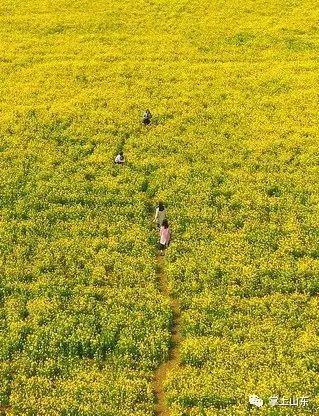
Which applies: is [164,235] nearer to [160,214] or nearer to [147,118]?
[160,214]

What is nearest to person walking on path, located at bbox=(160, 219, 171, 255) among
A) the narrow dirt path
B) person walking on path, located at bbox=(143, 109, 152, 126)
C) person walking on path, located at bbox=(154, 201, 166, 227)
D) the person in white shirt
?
person walking on path, located at bbox=(154, 201, 166, 227)

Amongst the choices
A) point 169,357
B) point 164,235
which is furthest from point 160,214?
point 169,357

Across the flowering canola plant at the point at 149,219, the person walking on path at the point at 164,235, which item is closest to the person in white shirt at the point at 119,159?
the flowering canola plant at the point at 149,219

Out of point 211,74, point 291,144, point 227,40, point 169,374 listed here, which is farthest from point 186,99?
point 169,374

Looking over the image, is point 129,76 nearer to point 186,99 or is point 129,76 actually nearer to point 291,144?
point 186,99

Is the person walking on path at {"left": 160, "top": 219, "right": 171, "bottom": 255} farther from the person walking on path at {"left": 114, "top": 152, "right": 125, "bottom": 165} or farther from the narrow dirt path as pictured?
the person walking on path at {"left": 114, "top": 152, "right": 125, "bottom": 165}

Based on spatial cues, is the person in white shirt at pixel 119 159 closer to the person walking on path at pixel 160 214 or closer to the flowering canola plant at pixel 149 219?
the flowering canola plant at pixel 149 219
